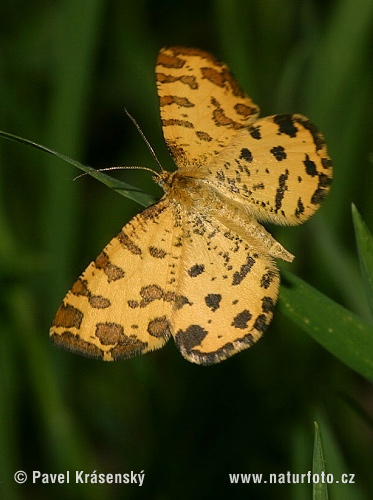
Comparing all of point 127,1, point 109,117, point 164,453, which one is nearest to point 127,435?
point 164,453

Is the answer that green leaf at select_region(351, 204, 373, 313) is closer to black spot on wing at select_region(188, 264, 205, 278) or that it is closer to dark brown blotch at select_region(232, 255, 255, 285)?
dark brown blotch at select_region(232, 255, 255, 285)

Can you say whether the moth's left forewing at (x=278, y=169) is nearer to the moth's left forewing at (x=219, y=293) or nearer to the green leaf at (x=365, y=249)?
the moth's left forewing at (x=219, y=293)

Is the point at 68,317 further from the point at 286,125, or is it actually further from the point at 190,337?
the point at 286,125

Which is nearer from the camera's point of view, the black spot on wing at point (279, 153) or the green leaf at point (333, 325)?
the green leaf at point (333, 325)

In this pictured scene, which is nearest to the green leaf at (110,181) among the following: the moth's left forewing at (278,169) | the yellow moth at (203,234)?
the yellow moth at (203,234)

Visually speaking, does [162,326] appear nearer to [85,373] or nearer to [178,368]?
[178,368]

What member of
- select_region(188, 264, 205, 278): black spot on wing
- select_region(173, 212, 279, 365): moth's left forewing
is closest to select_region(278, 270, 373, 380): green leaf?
select_region(173, 212, 279, 365): moth's left forewing

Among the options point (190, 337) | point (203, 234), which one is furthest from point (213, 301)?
point (203, 234)
